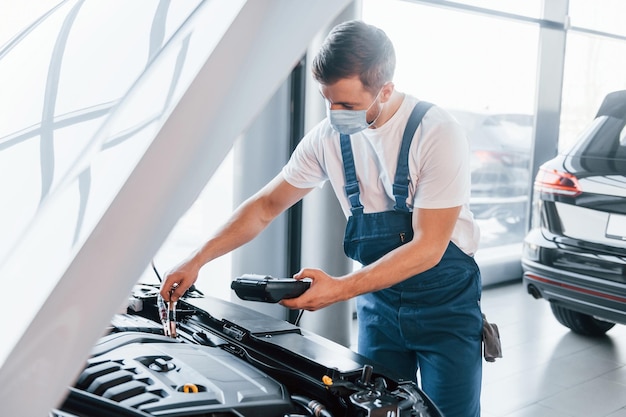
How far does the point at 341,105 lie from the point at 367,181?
0.27 metres

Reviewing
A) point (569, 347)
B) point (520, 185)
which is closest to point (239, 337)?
point (569, 347)

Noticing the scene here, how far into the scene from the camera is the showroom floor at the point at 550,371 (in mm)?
3426

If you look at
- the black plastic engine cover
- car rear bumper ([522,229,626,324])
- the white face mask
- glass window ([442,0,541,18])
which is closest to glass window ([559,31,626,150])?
glass window ([442,0,541,18])

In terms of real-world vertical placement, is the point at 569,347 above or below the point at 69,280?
below

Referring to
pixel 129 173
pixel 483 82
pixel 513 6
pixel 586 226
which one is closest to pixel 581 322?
pixel 586 226

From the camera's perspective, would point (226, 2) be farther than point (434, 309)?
No

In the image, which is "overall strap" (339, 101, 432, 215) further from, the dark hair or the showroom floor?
the showroom floor

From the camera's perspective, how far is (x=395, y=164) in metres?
2.00

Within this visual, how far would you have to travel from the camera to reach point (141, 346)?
1384 millimetres

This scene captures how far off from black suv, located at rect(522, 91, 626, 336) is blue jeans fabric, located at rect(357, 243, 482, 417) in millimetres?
1716

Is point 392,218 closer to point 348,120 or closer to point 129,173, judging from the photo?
point 348,120

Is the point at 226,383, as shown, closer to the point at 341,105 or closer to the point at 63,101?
the point at 63,101

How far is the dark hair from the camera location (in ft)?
5.93

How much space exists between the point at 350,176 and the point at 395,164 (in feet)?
0.47
